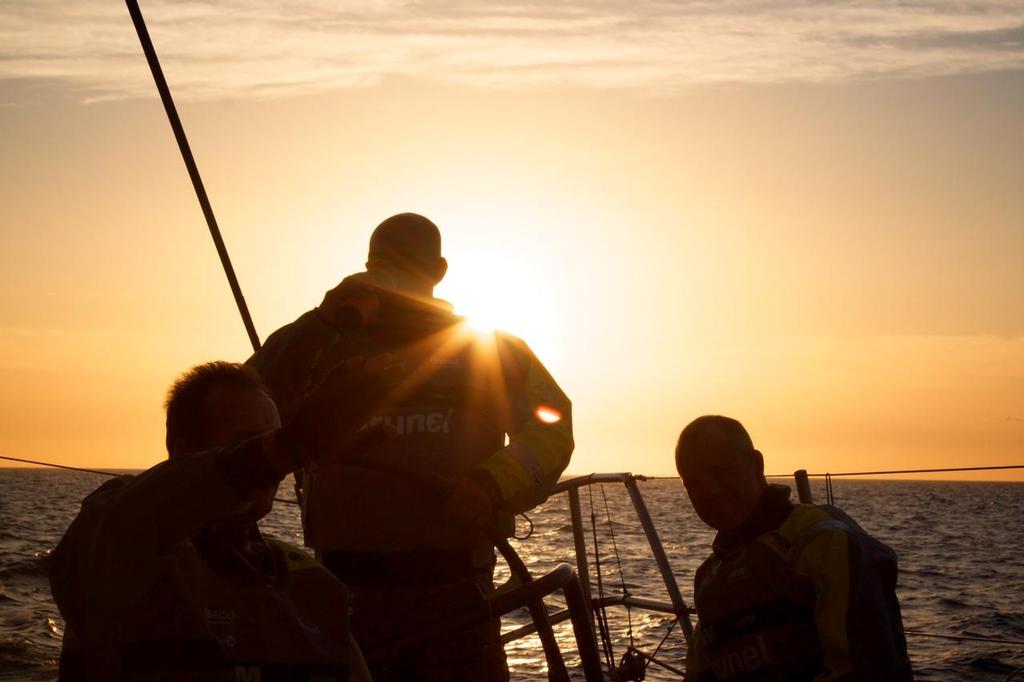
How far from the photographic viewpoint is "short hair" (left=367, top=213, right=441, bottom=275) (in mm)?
Result: 3900

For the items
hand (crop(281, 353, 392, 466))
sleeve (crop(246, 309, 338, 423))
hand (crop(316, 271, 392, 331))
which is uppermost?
hand (crop(316, 271, 392, 331))

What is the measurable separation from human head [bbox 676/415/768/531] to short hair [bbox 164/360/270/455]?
5.71 ft

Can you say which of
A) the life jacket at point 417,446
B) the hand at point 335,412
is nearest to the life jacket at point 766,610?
the life jacket at point 417,446

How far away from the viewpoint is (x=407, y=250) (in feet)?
12.8

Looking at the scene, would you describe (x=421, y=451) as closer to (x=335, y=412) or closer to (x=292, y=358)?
(x=292, y=358)

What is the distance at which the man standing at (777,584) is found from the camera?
3.16m

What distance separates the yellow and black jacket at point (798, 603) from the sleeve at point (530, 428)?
584 mm

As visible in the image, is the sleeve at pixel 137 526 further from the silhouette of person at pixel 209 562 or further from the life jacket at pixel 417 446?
the life jacket at pixel 417 446

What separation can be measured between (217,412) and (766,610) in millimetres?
1887

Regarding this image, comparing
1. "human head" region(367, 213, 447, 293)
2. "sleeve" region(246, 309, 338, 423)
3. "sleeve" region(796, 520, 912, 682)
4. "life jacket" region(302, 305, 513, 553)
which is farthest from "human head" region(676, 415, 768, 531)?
"sleeve" region(246, 309, 338, 423)

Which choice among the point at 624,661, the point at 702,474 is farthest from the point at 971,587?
the point at 702,474

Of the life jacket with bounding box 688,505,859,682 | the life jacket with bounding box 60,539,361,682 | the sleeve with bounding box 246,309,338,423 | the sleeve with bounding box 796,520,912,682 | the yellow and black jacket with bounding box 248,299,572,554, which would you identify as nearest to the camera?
the life jacket with bounding box 60,539,361,682

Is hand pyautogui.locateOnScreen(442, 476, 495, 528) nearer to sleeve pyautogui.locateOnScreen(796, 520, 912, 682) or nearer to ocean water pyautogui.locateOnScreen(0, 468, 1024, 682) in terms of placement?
sleeve pyautogui.locateOnScreen(796, 520, 912, 682)

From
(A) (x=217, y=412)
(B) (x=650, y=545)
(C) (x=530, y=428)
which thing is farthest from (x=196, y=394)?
(B) (x=650, y=545)
